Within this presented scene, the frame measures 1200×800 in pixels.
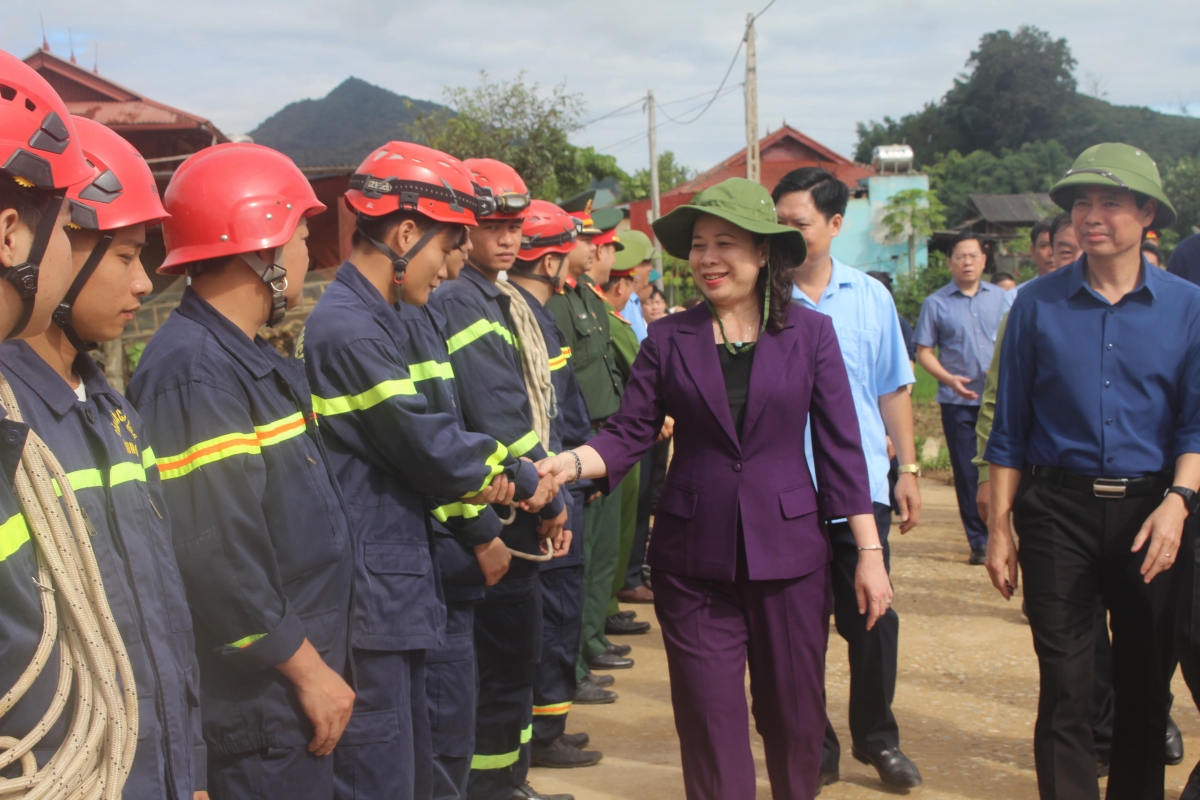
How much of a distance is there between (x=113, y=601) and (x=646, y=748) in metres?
3.53

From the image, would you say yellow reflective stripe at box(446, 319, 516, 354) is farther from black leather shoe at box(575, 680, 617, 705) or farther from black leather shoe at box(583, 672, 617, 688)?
black leather shoe at box(583, 672, 617, 688)

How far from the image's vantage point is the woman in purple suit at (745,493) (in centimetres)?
332

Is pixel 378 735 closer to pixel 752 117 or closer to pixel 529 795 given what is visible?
pixel 529 795

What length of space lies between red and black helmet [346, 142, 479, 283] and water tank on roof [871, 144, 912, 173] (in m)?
37.5

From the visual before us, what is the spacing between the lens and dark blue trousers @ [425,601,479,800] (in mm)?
3457

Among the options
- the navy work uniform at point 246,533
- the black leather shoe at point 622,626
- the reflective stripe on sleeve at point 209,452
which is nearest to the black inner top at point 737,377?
the navy work uniform at point 246,533

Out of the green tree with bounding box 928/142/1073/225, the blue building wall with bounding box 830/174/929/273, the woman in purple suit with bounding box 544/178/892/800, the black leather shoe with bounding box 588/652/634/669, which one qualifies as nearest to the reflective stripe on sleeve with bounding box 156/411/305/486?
the woman in purple suit with bounding box 544/178/892/800

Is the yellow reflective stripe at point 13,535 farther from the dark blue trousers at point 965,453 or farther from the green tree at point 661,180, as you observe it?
the green tree at point 661,180

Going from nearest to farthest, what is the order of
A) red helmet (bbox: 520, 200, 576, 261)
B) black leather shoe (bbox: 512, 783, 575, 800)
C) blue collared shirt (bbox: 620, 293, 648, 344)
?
black leather shoe (bbox: 512, 783, 575, 800), red helmet (bbox: 520, 200, 576, 261), blue collared shirt (bbox: 620, 293, 648, 344)

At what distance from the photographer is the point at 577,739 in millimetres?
4945

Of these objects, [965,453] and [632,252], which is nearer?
[965,453]

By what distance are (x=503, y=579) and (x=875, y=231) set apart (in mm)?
37156

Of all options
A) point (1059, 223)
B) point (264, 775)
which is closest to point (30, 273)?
point (264, 775)

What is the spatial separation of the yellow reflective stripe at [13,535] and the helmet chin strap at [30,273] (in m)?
0.29
